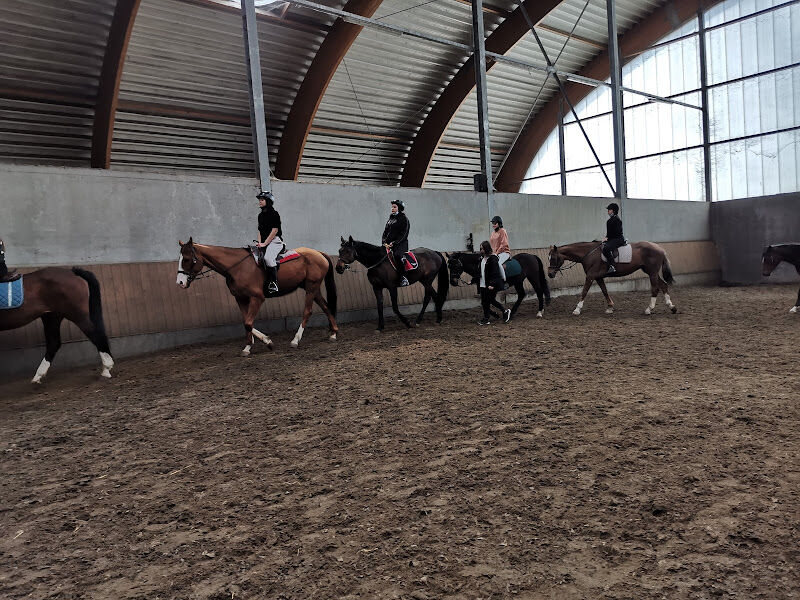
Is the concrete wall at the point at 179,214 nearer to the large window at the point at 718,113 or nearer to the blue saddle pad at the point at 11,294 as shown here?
the blue saddle pad at the point at 11,294

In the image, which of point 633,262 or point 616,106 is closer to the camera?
point 633,262

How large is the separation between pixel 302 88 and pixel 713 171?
50.3ft

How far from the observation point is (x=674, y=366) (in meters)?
5.64

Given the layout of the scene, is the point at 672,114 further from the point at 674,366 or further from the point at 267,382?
the point at 267,382

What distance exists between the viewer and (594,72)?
23.0 metres

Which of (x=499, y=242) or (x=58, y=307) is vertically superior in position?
(x=499, y=242)

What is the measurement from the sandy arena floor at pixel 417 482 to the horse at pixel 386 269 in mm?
2879

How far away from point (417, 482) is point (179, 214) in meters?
6.94

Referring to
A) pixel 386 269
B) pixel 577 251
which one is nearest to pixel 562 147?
pixel 577 251

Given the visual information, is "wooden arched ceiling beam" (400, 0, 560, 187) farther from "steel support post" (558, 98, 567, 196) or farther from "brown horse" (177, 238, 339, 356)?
"brown horse" (177, 238, 339, 356)

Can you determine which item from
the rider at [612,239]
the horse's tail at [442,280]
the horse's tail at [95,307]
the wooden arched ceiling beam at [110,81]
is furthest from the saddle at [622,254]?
the wooden arched ceiling beam at [110,81]

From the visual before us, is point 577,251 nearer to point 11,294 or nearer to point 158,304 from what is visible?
point 158,304

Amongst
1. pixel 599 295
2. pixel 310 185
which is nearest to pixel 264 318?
pixel 310 185

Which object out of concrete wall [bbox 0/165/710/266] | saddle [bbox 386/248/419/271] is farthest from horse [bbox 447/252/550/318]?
concrete wall [bbox 0/165/710/266]
